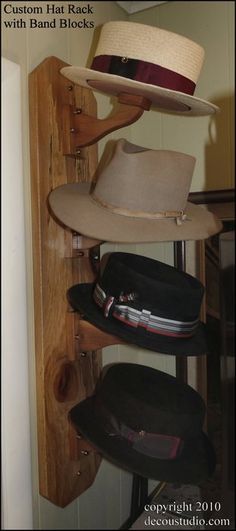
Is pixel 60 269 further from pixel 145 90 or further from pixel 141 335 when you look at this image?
pixel 145 90

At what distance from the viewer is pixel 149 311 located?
58 centimetres

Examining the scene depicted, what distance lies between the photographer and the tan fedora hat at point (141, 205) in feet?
1.86

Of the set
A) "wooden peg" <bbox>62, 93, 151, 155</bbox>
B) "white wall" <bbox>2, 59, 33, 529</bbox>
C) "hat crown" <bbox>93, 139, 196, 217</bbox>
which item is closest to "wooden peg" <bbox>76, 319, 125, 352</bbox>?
"white wall" <bbox>2, 59, 33, 529</bbox>

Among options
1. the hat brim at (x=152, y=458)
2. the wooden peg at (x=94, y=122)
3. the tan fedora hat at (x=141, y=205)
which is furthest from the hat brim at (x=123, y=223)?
the hat brim at (x=152, y=458)

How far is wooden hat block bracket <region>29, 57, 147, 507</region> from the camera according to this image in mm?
611

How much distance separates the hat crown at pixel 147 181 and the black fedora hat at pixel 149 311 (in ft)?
0.36

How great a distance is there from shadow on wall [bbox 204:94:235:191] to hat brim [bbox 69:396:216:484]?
0.44 meters

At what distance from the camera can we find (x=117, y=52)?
0.56 m

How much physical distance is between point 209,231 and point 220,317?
14 cm

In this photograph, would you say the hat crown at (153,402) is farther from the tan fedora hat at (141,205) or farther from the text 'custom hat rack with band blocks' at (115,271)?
the tan fedora hat at (141,205)

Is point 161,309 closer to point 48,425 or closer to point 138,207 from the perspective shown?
point 138,207

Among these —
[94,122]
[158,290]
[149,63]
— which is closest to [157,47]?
[149,63]

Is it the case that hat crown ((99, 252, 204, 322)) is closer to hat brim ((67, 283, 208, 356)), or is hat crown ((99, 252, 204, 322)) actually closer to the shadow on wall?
hat brim ((67, 283, 208, 356))

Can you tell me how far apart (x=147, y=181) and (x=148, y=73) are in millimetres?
163
